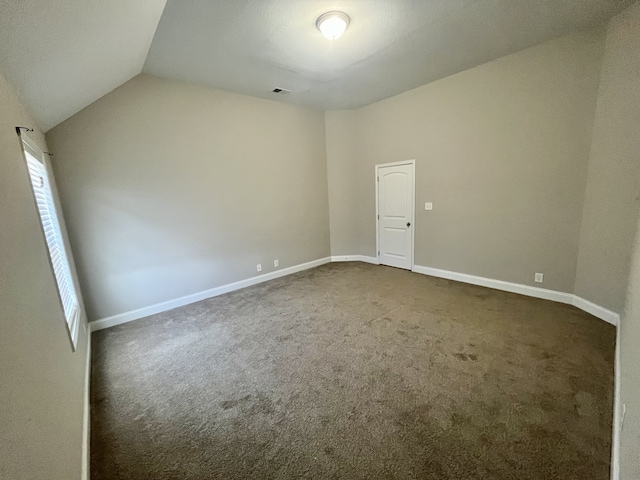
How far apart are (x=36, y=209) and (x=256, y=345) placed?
1987 millimetres

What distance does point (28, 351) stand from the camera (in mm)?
1044

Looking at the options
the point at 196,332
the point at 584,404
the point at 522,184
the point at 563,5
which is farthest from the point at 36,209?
the point at 522,184

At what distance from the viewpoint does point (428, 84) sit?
4.15 m

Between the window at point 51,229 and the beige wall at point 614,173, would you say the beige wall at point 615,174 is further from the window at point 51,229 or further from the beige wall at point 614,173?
the window at point 51,229

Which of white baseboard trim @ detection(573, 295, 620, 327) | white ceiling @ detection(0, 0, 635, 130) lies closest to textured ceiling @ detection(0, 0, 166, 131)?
white ceiling @ detection(0, 0, 635, 130)

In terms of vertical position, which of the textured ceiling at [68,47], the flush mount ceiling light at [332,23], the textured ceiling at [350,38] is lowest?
the textured ceiling at [68,47]

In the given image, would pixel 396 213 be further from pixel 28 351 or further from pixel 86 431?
pixel 28 351

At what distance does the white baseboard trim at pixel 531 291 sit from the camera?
9.50ft

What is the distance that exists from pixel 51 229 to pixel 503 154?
4.85m

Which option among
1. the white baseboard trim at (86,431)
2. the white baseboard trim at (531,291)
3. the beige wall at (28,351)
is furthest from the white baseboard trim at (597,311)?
the white baseboard trim at (86,431)

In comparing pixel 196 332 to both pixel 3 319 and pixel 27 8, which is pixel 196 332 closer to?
Answer: pixel 3 319

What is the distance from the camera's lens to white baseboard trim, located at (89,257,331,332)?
332cm

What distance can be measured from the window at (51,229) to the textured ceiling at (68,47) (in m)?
0.39

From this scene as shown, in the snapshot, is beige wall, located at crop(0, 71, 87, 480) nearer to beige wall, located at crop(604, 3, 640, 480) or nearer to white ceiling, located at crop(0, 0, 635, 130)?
white ceiling, located at crop(0, 0, 635, 130)
